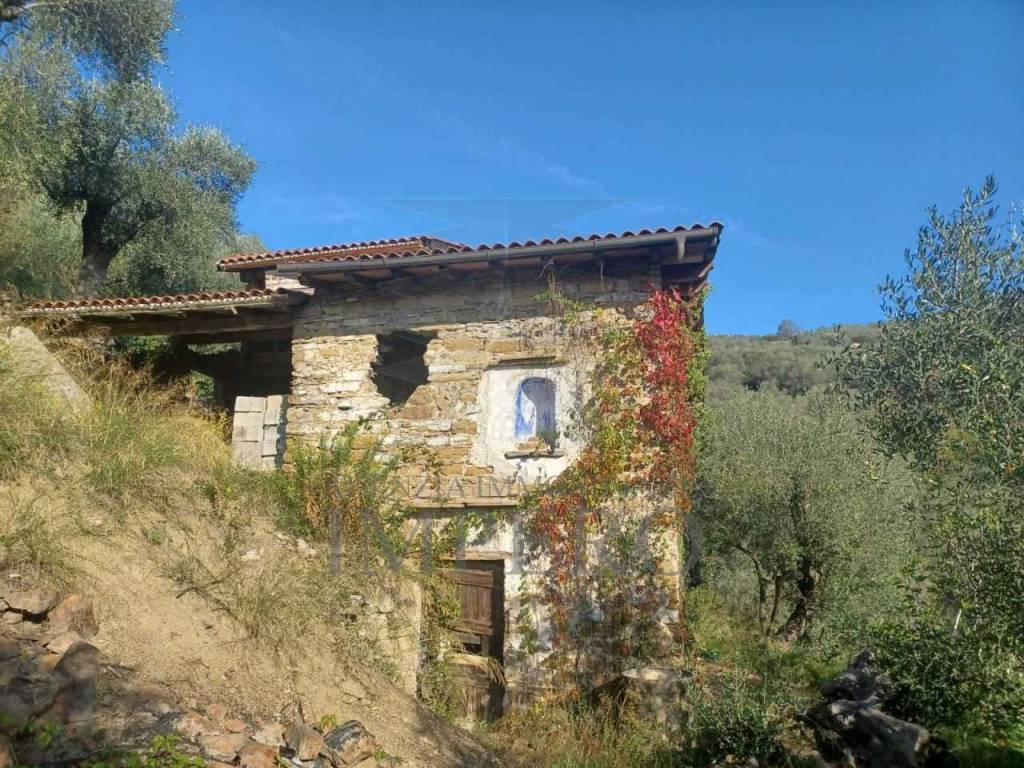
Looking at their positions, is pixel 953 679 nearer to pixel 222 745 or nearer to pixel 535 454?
pixel 535 454

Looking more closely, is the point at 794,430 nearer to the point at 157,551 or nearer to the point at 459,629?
the point at 459,629

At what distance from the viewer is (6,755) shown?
325 centimetres

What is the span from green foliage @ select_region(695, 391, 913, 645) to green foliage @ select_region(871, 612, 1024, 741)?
3241mm

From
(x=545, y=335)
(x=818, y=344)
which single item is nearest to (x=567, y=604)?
(x=545, y=335)

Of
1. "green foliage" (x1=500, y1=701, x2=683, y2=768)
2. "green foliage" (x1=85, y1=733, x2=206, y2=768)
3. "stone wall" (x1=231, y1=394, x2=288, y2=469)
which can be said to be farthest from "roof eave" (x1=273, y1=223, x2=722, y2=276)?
"green foliage" (x1=85, y1=733, x2=206, y2=768)

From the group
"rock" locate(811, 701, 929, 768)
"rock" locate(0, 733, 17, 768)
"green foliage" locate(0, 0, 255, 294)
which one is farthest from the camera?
"green foliage" locate(0, 0, 255, 294)

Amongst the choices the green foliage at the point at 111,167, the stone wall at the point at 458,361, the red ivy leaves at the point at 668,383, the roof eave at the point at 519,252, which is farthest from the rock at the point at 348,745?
the green foliage at the point at 111,167

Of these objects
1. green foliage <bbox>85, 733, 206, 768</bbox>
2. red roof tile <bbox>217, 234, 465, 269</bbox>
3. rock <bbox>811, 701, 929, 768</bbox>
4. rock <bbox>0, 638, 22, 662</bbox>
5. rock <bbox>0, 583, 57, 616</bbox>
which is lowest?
rock <bbox>811, 701, 929, 768</bbox>

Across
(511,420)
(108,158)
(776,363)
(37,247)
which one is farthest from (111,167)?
(776,363)

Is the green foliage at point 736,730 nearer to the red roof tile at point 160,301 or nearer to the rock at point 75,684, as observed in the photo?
the rock at point 75,684

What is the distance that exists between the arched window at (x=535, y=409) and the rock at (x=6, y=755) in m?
5.11

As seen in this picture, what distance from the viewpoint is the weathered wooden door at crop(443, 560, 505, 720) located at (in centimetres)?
703

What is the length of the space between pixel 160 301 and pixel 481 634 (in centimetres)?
602

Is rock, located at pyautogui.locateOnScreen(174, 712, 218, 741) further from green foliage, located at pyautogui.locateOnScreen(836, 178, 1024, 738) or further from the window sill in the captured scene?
green foliage, located at pyautogui.locateOnScreen(836, 178, 1024, 738)
